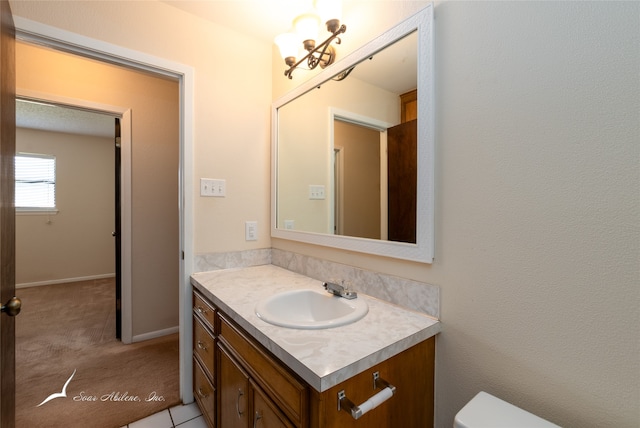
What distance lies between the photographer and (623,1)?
67cm

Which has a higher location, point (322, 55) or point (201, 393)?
point (322, 55)

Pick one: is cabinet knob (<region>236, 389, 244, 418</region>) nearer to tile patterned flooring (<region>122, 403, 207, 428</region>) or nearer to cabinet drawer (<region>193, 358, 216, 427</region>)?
cabinet drawer (<region>193, 358, 216, 427</region>)

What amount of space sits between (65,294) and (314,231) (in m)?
4.22

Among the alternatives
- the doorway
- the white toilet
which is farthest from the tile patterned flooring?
the doorway

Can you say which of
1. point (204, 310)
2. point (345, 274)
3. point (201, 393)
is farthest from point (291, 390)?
point (201, 393)

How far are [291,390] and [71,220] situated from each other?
539cm

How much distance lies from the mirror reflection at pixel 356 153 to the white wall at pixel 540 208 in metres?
0.15

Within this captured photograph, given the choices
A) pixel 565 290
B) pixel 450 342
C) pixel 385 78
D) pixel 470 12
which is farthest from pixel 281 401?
pixel 470 12

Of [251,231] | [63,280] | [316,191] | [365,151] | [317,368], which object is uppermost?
[365,151]

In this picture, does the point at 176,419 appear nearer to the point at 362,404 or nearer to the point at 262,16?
the point at 362,404

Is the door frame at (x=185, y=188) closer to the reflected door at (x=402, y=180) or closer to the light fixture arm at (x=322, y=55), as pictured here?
the light fixture arm at (x=322, y=55)

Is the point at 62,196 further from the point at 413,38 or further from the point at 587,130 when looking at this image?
the point at 587,130

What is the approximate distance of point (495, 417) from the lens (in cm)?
73

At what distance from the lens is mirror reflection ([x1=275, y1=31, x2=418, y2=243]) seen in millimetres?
1162
